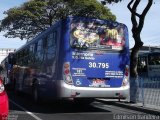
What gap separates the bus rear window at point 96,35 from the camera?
1504cm

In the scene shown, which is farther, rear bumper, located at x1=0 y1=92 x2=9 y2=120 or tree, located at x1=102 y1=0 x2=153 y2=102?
tree, located at x1=102 y1=0 x2=153 y2=102

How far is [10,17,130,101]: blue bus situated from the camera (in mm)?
14773

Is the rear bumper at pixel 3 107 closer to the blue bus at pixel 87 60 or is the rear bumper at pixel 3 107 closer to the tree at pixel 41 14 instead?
the blue bus at pixel 87 60

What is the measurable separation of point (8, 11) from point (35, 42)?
30.5m

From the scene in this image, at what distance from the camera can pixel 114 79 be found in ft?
50.3

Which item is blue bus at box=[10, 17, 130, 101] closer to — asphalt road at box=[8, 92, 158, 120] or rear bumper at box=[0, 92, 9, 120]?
asphalt road at box=[8, 92, 158, 120]

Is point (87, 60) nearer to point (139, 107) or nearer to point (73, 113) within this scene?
point (73, 113)

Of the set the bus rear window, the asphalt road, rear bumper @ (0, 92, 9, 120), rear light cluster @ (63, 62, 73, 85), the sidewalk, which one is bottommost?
the asphalt road

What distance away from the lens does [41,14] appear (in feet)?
152

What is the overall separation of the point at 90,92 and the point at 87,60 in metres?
1.10

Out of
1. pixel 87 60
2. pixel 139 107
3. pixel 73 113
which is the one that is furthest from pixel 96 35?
pixel 139 107

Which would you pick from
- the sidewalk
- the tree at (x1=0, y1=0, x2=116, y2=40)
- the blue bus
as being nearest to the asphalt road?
the sidewalk

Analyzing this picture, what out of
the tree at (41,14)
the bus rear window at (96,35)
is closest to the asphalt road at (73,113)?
the bus rear window at (96,35)

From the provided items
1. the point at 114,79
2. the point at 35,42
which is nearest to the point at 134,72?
the point at 114,79
